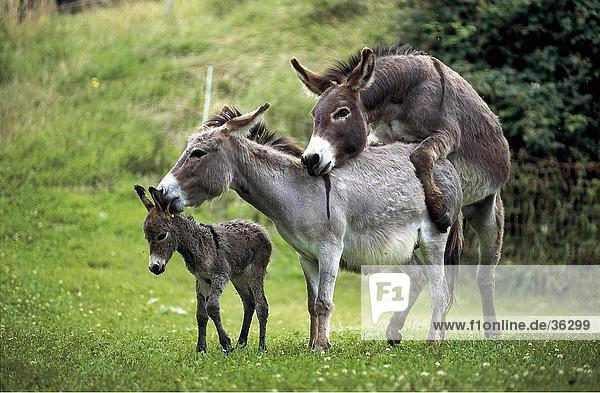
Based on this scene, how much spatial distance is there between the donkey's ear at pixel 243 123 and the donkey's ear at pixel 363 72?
0.98 metres

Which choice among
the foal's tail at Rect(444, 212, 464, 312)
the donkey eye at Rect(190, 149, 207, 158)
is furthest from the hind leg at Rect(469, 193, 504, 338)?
the donkey eye at Rect(190, 149, 207, 158)

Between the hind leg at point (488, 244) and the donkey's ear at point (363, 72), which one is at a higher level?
the donkey's ear at point (363, 72)

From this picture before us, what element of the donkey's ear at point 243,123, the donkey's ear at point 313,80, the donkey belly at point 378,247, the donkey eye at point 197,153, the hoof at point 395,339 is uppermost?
the donkey's ear at point 313,80

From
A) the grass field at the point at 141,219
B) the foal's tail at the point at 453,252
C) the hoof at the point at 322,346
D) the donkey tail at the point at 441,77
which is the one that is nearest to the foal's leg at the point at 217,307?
the grass field at the point at 141,219

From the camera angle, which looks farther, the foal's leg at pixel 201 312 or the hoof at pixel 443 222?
Answer: the hoof at pixel 443 222

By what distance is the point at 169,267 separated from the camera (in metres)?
15.2

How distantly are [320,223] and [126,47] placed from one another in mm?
14498

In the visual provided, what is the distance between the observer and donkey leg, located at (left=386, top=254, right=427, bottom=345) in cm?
887

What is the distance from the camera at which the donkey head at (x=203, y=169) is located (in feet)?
25.3

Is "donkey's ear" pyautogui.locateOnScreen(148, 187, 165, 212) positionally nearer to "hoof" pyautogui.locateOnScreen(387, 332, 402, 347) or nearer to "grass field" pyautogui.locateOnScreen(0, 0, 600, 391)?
"grass field" pyautogui.locateOnScreen(0, 0, 600, 391)

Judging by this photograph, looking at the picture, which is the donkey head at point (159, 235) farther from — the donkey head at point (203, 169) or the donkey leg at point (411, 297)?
the donkey leg at point (411, 297)

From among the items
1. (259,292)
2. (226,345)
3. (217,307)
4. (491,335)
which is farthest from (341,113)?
(491,335)

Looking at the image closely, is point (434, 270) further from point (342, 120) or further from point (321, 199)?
point (342, 120)

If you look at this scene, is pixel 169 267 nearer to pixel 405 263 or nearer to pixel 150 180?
pixel 150 180
